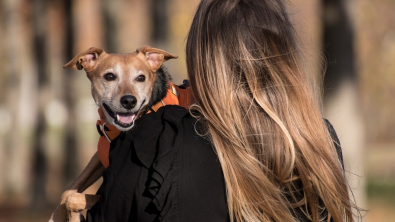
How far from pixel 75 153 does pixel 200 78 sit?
981 centimetres

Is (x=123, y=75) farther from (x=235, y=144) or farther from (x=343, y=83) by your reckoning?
(x=343, y=83)

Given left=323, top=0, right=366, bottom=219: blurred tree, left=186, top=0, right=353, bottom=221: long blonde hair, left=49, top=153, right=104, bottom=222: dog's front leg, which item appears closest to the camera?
left=186, top=0, right=353, bottom=221: long blonde hair

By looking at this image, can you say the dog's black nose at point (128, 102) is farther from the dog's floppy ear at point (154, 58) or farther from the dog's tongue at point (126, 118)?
the dog's floppy ear at point (154, 58)

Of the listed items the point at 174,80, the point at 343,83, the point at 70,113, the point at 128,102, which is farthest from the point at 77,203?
the point at 70,113

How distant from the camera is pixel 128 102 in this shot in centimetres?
341

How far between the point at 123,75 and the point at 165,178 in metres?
1.56

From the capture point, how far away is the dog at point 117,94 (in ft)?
10.4

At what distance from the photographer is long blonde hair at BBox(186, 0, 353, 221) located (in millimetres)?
2369

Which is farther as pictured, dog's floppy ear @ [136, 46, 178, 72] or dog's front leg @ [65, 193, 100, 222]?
dog's floppy ear @ [136, 46, 178, 72]

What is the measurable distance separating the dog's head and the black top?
3.61ft

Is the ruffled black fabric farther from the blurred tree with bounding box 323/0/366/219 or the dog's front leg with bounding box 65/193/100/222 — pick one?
the blurred tree with bounding box 323/0/366/219

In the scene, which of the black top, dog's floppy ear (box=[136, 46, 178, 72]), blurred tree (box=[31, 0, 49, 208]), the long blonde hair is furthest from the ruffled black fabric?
blurred tree (box=[31, 0, 49, 208])

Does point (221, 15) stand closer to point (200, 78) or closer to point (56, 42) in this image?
point (200, 78)

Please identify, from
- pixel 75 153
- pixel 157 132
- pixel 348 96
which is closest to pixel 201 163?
pixel 157 132
